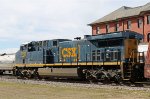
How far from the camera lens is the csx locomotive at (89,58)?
79.6 ft

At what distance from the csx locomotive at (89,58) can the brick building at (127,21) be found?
1202 inches

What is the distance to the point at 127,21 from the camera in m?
66.8

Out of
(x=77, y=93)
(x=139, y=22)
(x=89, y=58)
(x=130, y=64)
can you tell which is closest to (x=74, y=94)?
(x=77, y=93)

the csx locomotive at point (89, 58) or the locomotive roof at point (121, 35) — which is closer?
Result: the csx locomotive at point (89, 58)

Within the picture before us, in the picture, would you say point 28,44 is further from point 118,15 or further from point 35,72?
point 118,15

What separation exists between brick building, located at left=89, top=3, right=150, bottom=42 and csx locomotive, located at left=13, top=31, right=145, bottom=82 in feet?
100

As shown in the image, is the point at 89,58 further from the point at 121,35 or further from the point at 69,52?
the point at 121,35

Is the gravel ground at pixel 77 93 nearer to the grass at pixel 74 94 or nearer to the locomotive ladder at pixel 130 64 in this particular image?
the grass at pixel 74 94

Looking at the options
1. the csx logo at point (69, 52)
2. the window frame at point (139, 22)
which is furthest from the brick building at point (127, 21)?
the csx logo at point (69, 52)

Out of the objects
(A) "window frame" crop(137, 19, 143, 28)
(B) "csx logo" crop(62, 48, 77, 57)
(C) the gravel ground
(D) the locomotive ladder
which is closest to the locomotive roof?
(D) the locomotive ladder

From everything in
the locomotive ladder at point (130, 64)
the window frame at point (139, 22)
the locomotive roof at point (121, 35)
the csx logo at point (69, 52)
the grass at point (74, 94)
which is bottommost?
the grass at point (74, 94)

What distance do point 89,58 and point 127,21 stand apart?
1618 inches

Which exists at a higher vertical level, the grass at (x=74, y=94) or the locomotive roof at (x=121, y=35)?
the locomotive roof at (x=121, y=35)

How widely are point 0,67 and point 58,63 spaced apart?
1483cm
